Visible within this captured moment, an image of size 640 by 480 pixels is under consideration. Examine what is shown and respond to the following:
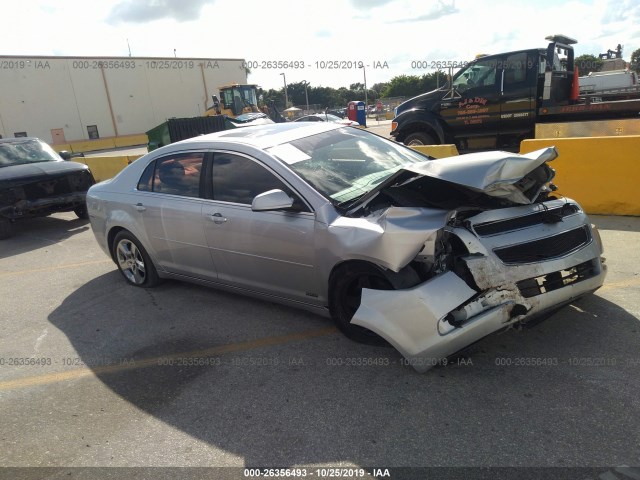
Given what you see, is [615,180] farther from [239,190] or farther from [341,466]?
[341,466]

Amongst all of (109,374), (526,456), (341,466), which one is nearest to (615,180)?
(526,456)

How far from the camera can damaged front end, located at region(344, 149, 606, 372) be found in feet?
9.48

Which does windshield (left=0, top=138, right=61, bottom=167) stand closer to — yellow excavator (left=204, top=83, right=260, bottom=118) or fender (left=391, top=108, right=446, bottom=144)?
fender (left=391, top=108, right=446, bottom=144)

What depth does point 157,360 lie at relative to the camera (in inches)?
149

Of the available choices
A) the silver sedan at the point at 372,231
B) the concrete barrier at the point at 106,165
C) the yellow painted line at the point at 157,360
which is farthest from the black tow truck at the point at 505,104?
the concrete barrier at the point at 106,165

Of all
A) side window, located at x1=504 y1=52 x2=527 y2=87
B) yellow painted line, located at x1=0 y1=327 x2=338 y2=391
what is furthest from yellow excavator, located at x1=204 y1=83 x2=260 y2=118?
yellow painted line, located at x1=0 y1=327 x2=338 y2=391

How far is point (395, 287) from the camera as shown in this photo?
10.2 feet

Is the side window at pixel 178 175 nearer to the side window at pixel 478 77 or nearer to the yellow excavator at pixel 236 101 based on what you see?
the side window at pixel 478 77

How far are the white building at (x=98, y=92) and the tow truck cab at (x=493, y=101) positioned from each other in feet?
129

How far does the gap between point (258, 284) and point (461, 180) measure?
1889 millimetres

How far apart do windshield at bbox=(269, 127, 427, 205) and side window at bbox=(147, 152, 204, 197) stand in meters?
0.88

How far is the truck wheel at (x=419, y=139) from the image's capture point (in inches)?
408

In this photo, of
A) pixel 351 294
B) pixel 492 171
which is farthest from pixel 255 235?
pixel 492 171

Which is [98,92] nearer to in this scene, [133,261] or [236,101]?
[236,101]
